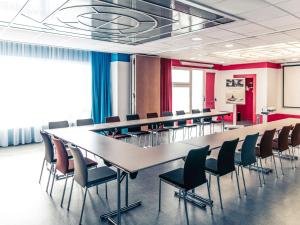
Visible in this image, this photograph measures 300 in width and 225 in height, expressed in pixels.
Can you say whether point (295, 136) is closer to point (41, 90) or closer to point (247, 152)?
point (247, 152)

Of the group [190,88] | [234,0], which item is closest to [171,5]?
[234,0]

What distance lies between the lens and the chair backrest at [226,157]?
9.62 feet

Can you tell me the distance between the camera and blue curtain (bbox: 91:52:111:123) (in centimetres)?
737

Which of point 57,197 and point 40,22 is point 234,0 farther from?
point 57,197

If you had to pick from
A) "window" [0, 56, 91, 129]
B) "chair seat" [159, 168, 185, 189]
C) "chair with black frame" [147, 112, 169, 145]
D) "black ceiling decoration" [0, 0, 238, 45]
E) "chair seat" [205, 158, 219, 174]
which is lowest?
"chair seat" [159, 168, 185, 189]

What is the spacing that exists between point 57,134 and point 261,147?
10.9 feet

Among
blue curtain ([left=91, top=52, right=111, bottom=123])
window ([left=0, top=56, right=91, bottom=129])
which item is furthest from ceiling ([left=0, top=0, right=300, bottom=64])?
blue curtain ([left=91, top=52, right=111, bottom=123])

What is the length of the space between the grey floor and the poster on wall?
6.29 meters

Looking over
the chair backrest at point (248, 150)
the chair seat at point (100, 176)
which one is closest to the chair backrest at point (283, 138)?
the chair backrest at point (248, 150)

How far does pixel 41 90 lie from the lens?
6535 mm

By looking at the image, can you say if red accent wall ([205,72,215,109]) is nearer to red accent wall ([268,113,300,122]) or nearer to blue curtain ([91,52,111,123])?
red accent wall ([268,113,300,122])

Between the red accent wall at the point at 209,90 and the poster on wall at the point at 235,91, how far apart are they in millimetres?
764

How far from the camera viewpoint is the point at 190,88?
33.8 ft

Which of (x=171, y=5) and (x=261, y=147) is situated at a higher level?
(x=171, y=5)
